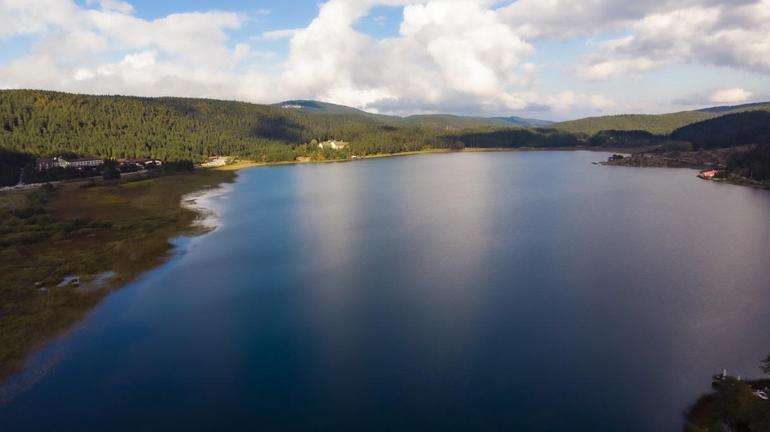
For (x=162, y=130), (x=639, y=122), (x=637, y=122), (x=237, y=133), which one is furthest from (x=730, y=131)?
(x=162, y=130)

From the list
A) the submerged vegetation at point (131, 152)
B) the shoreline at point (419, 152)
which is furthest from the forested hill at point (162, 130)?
the shoreline at point (419, 152)

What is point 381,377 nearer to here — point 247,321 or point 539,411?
point 539,411

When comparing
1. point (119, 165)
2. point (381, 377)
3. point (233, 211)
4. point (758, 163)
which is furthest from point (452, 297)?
point (119, 165)

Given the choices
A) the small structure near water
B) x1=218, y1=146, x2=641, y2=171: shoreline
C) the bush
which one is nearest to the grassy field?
x1=218, y1=146, x2=641, y2=171: shoreline

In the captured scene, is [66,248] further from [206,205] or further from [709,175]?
[709,175]

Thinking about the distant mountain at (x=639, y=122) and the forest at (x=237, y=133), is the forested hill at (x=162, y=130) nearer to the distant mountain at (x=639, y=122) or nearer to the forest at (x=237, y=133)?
the forest at (x=237, y=133)
